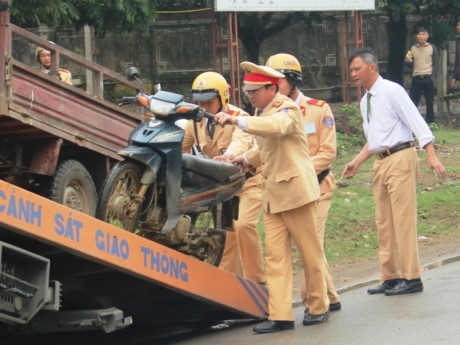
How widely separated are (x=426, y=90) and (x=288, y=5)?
3.61m

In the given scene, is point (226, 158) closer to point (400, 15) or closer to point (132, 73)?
point (132, 73)

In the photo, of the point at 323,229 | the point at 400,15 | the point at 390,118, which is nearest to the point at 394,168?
the point at 390,118

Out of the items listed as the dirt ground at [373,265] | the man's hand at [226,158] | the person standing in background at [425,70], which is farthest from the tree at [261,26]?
the man's hand at [226,158]

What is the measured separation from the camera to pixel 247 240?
373 inches

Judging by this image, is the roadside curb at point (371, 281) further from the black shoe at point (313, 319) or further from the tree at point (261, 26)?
the tree at point (261, 26)

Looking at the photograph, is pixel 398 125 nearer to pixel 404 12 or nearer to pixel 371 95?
pixel 371 95

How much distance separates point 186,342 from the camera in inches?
344

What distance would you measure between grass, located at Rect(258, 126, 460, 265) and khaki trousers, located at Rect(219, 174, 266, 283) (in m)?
1.97

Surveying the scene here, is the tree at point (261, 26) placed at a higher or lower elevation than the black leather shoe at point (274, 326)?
higher

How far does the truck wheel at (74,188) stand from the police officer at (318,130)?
1.94m

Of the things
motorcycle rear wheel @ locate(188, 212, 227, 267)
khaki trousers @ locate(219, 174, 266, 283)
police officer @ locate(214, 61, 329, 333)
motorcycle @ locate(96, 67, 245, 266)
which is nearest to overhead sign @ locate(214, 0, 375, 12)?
khaki trousers @ locate(219, 174, 266, 283)

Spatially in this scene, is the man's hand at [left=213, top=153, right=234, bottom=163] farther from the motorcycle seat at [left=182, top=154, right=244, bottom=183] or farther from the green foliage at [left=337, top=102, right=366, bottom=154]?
the green foliage at [left=337, top=102, right=366, bottom=154]

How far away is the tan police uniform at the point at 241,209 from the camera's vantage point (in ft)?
30.9

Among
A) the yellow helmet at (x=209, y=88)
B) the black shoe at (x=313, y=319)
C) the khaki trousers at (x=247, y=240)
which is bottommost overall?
the black shoe at (x=313, y=319)
